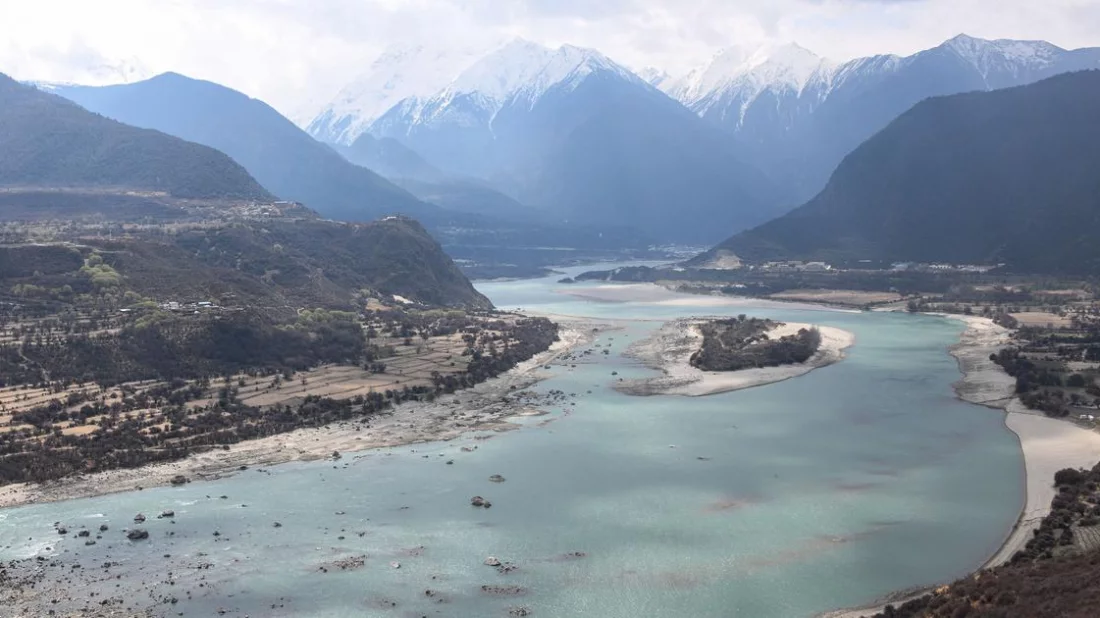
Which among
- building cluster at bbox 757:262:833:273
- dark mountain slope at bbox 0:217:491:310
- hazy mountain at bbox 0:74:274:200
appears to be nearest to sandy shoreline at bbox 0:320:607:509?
dark mountain slope at bbox 0:217:491:310

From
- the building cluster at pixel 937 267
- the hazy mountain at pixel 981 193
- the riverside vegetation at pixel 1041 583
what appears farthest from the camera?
the hazy mountain at pixel 981 193

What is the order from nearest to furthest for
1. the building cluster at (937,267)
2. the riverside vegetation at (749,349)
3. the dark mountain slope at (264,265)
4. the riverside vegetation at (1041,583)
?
the riverside vegetation at (1041,583), the riverside vegetation at (749,349), the dark mountain slope at (264,265), the building cluster at (937,267)

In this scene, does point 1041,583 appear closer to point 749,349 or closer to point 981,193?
point 749,349

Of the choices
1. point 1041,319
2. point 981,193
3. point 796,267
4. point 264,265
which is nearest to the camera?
point 1041,319

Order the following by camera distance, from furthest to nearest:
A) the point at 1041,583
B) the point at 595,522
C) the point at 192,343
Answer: the point at 192,343 → the point at 595,522 → the point at 1041,583

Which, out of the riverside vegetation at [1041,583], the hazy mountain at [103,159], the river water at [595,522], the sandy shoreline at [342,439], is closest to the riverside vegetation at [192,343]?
the sandy shoreline at [342,439]

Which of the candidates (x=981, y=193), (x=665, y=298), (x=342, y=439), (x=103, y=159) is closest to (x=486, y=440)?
(x=342, y=439)

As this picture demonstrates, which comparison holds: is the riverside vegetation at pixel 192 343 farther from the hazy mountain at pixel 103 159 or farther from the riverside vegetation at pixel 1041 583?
the riverside vegetation at pixel 1041 583

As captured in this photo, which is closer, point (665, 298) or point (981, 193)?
point (665, 298)
